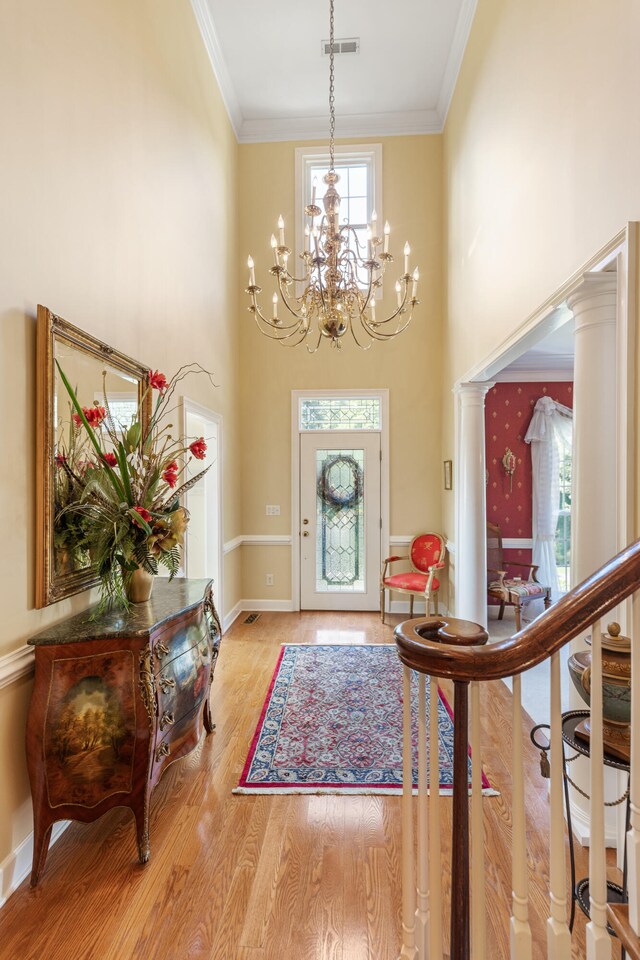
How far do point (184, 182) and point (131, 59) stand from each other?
92 cm

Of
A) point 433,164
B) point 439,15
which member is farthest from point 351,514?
point 439,15

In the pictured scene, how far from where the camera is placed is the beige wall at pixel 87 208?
178 cm

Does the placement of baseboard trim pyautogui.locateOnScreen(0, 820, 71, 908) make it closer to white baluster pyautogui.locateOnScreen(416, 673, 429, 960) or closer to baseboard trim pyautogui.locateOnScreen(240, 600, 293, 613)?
white baluster pyautogui.locateOnScreen(416, 673, 429, 960)

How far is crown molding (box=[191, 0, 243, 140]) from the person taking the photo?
3.98 metres

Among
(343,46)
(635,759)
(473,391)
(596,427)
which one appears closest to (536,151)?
(596,427)

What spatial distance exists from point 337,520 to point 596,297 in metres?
3.81

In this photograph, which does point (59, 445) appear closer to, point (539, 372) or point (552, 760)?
point (552, 760)

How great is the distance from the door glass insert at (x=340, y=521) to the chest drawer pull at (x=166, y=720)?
3.45 metres

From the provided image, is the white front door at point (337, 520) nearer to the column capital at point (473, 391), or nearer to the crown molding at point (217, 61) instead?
the column capital at point (473, 391)

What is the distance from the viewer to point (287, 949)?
1.53 metres

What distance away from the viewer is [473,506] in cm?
409

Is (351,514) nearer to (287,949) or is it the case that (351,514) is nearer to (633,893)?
(287,949)

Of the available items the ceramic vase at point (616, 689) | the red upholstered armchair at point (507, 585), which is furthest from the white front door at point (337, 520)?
the ceramic vase at point (616, 689)

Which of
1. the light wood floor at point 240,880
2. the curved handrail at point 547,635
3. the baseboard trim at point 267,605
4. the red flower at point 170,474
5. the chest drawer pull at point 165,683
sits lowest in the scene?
the light wood floor at point 240,880
